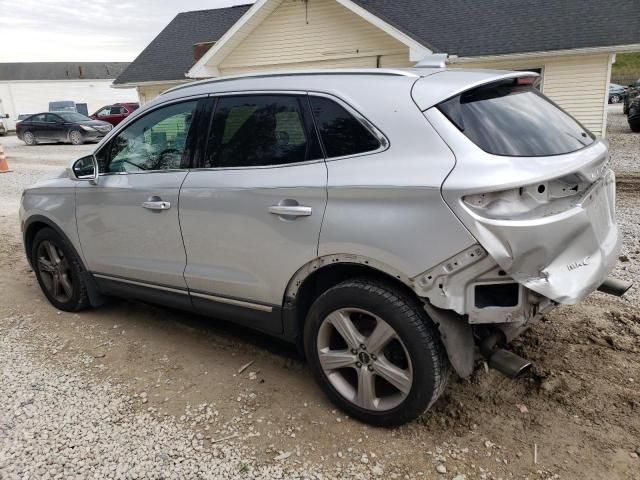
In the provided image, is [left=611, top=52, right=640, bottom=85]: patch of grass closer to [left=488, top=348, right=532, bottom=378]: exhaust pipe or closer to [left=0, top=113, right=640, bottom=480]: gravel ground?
[left=0, top=113, right=640, bottom=480]: gravel ground

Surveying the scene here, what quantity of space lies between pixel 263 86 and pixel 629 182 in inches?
329

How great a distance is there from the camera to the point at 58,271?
14.7 ft

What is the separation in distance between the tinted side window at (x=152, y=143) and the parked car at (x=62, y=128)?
20043 millimetres

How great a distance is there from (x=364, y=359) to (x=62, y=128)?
23.7m

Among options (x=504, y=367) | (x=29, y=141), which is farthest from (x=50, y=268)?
(x=29, y=141)

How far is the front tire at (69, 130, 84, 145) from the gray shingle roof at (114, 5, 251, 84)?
13.2ft

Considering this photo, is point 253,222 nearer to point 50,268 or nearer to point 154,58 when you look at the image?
point 50,268

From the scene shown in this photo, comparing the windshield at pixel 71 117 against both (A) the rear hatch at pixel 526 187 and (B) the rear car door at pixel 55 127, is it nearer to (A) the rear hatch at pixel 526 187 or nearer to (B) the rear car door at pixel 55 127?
(B) the rear car door at pixel 55 127

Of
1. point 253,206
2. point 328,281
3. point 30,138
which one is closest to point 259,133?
point 253,206

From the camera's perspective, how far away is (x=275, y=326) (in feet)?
10.3

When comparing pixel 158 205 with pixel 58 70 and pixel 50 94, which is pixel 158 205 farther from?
pixel 58 70

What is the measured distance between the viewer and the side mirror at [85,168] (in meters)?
3.94

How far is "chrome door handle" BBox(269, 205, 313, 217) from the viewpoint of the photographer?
2.77 m

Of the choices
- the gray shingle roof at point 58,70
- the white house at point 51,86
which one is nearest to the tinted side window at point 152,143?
the white house at point 51,86
